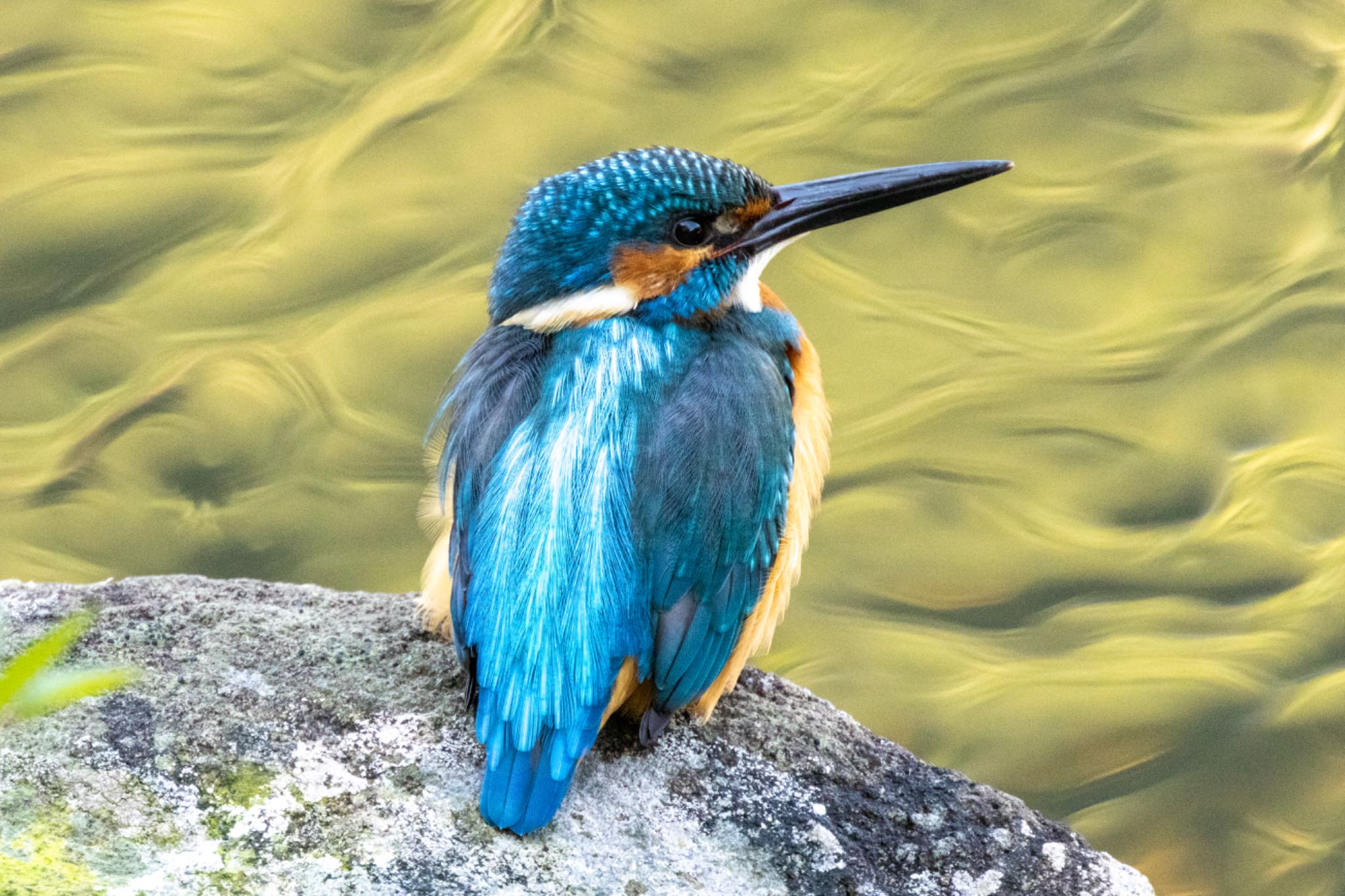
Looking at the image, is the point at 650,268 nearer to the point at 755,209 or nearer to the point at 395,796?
the point at 755,209

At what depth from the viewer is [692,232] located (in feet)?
8.29

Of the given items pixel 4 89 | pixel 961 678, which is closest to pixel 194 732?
pixel 961 678

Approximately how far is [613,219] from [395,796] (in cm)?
99

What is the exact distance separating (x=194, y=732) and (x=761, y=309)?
1190 millimetres

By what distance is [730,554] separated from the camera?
92.4 inches

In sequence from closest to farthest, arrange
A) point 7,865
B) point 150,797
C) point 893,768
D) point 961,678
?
point 7,865, point 150,797, point 893,768, point 961,678

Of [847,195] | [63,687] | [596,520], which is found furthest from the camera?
[847,195]

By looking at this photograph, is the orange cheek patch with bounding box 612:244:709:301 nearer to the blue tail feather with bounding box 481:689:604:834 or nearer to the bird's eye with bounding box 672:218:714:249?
the bird's eye with bounding box 672:218:714:249

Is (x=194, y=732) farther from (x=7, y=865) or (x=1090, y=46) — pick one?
(x=1090, y=46)

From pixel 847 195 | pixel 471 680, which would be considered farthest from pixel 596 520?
pixel 847 195

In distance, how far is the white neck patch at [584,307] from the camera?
2500mm

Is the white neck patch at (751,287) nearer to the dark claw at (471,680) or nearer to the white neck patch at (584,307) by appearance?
the white neck patch at (584,307)

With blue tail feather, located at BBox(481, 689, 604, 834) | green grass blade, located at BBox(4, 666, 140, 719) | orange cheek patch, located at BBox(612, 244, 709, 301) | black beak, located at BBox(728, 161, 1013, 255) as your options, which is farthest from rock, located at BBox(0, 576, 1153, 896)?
green grass blade, located at BBox(4, 666, 140, 719)

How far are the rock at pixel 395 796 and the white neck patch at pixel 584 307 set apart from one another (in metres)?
0.60
